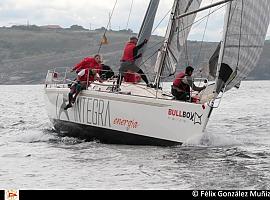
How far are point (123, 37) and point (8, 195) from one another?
162 m

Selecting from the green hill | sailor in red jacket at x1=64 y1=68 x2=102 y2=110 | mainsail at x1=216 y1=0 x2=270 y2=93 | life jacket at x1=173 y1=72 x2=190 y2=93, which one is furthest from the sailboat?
the green hill

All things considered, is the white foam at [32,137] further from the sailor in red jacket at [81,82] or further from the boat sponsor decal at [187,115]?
the boat sponsor decal at [187,115]

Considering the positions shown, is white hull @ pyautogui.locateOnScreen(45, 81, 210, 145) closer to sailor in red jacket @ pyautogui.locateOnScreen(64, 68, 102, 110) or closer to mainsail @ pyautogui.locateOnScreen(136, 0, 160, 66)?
sailor in red jacket @ pyautogui.locateOnScreen(64, 68, 102, 110)

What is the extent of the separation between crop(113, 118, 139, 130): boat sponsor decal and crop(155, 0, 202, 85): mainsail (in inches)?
85.4

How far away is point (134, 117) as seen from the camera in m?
12.8

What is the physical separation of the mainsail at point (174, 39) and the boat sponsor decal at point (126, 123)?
2168 millimetres

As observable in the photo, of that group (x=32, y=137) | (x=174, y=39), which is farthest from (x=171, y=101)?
(x=32, y=137)

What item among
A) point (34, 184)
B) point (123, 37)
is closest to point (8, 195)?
point (34, 184)

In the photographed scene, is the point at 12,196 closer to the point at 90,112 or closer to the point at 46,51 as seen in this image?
the point at 90,112

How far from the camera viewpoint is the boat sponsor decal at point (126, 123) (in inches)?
504

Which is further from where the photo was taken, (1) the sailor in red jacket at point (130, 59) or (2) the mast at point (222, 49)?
(1) the sailor in red jacket at point (130, 59)

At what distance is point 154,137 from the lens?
12562mm

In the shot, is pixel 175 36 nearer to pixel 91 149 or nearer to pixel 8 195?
pixel 91 149

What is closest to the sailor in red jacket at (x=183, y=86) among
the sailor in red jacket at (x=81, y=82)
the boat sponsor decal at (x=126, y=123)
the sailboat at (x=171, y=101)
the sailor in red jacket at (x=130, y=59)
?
the sailboat at (x=171, y=101)
